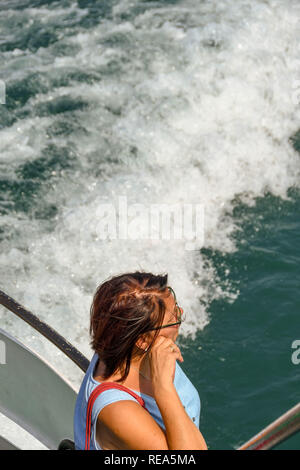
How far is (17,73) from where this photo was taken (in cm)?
872

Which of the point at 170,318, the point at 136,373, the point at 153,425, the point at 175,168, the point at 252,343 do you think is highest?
the point at 175,168

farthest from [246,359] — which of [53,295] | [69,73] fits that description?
[69,73]

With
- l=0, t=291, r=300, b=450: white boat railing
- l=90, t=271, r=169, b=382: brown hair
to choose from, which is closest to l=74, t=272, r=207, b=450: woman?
l=90, t=271, r=169, b=382: brown hair

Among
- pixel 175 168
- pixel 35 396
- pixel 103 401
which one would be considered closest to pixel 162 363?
pixel 103 401

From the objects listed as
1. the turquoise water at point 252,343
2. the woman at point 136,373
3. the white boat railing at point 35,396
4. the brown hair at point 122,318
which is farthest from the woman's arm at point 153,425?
the turquoise water at point 252,343

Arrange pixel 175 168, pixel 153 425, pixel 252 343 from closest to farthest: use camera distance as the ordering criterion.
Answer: pixel 153 425 → pixel 252 343 → pixel 175 168

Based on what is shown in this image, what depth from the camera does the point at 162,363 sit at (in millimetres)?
1501

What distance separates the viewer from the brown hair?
1.51 m

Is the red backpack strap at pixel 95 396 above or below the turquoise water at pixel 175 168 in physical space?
below

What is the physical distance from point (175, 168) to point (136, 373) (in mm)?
5932

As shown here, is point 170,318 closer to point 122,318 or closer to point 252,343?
point 122,318

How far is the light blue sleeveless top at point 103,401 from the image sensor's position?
143 centimetres

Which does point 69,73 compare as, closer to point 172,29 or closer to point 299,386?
point 172,29

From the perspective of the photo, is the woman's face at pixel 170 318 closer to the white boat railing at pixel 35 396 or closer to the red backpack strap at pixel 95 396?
the red backpack strap at pixel 95 396
